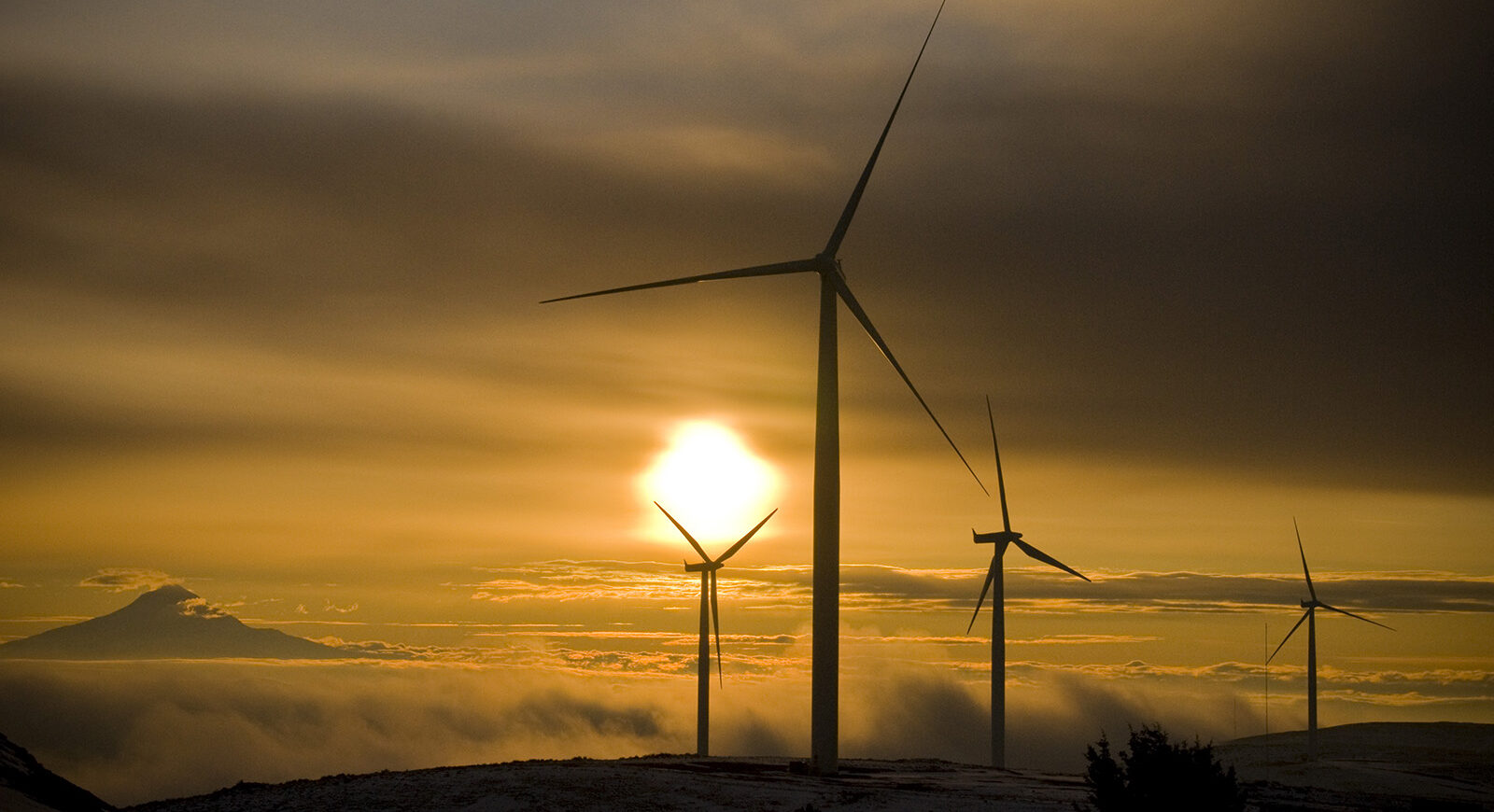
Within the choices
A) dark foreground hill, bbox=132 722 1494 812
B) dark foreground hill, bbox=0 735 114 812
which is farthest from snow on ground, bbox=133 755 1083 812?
dark foreground hill, bbox=0 735 114 812

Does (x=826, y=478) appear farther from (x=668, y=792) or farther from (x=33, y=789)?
(x=33, y=789)

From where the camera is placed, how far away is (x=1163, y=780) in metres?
69.2

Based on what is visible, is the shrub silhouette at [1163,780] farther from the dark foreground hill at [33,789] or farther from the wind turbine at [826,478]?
the dark foreground hill at [33,789]

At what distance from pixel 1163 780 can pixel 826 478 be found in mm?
30994

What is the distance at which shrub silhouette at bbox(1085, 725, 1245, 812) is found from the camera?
225 ft

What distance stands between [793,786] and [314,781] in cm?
3283

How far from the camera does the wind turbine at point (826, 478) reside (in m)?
90.1

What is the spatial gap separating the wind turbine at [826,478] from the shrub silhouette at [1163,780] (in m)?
22.6

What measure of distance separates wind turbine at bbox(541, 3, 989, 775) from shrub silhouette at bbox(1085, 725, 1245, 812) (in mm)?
22619

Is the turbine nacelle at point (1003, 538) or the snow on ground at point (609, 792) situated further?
the turbine nacelle at point (1003, 538)

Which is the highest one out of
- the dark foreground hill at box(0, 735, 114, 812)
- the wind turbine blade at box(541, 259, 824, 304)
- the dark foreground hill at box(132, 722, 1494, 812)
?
the wind turbine blade at box(541, 259, 824, 304)

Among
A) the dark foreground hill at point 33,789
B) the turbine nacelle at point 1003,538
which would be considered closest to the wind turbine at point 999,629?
the turbine nacelle at point 1003,538

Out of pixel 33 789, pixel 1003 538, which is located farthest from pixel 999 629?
pixel 33 789

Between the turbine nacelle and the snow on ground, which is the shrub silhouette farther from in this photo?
the turbine nacelle
